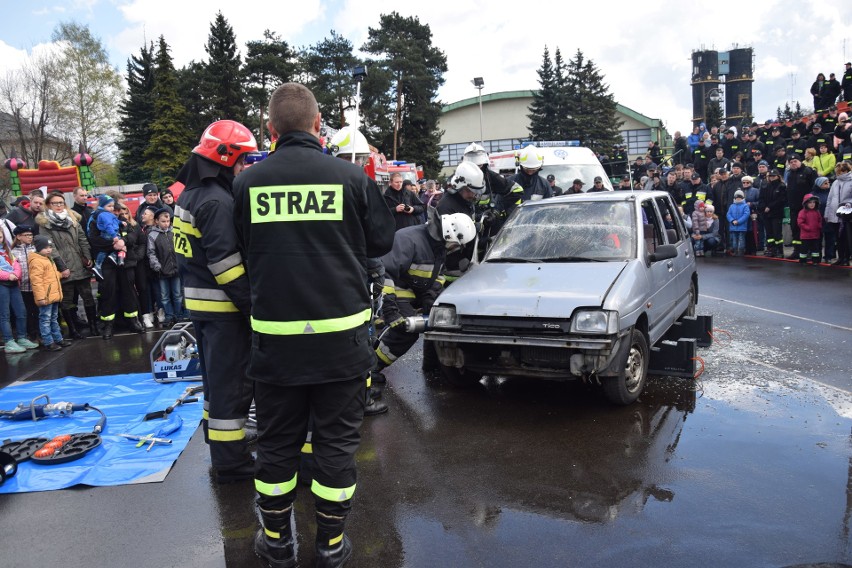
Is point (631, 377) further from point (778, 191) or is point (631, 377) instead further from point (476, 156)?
point (778, 191)

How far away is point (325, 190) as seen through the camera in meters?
2.81

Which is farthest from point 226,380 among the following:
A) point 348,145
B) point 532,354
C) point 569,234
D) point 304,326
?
point 348,145

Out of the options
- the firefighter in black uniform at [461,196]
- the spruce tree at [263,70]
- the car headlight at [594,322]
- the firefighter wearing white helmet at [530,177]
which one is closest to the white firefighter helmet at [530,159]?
the firefighter wearing white helmet at [530,177]

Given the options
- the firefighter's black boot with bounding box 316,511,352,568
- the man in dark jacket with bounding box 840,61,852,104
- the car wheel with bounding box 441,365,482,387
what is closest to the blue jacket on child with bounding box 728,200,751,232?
the man in dark jacket with bounding box 840,61,852,104

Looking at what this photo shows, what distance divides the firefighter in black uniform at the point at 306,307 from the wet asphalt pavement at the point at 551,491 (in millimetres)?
503

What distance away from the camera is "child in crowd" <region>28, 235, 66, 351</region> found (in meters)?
8.30

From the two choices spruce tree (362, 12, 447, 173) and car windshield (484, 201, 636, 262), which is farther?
spruce tree (362, 12, 447, 173)

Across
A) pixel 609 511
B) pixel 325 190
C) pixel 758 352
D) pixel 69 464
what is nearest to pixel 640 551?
pixel 609 511

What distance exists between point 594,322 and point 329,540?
2.52m

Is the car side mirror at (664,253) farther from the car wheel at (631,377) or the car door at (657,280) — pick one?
the car wheel at (631,377)

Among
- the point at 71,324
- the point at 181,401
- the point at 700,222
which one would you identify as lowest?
the point at 181,401

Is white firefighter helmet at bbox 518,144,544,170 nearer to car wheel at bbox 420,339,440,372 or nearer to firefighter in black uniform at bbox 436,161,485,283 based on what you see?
firefighter in black uniform at bbox 436,161,485,283

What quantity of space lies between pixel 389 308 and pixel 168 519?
2.30 m

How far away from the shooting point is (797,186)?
43.4 feet
